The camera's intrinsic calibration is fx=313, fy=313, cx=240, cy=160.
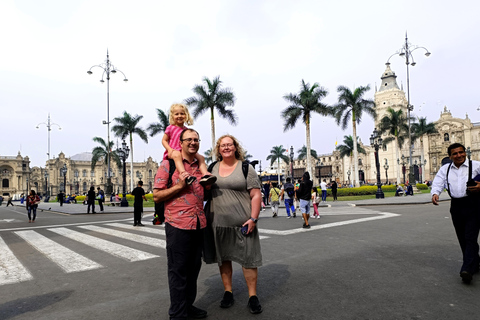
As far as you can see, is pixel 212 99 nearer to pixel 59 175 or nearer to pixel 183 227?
pixel 183 227

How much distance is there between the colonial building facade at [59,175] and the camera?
91125mm

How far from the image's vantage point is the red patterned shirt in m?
2.95

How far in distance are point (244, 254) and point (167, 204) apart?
0.95m

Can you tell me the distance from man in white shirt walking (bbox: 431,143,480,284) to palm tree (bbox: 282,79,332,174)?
25503 millimetres

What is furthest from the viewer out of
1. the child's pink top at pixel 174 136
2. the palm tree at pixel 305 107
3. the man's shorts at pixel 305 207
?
the palm tree at pixel 305 107

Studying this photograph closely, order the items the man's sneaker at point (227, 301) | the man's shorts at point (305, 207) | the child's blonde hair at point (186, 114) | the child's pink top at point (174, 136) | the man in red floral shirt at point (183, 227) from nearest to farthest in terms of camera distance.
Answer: the man in red floral shirt at point (183, 227) < the man's sneaker at point (227, 301) < the child's pink top at point (174, 136) < the child's blonde hair at point (186, 114) < the man's shorts at point (305, 207)

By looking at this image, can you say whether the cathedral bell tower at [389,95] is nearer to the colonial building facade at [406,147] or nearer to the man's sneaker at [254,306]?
the colonial building facade at [406,147]

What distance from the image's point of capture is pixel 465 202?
162 inches

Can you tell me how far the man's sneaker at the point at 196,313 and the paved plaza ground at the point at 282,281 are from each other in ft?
0.35

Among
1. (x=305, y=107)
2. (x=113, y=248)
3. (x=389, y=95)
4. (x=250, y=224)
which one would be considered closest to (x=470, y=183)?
(x=250, y=224)

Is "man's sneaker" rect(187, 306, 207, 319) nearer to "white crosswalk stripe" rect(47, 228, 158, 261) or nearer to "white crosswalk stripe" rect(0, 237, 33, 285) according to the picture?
"white crosswalk stripe" rect(47, 228, 158, 261)

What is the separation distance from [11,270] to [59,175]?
10588cm

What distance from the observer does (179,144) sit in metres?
3.43

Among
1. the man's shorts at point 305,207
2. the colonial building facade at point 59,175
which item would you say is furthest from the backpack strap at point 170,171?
the colonial building facade at point 59,175
